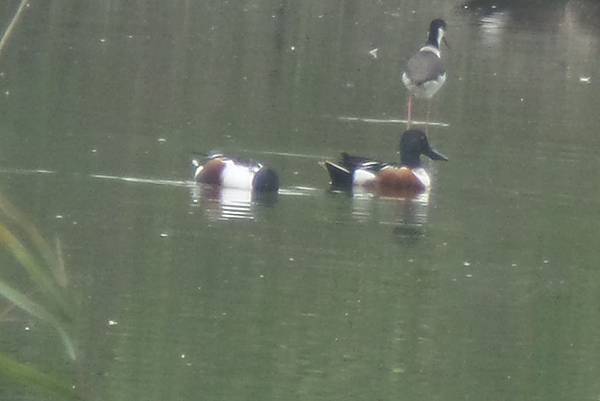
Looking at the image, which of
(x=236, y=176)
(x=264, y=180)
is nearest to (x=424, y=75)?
(x=236, y=176)

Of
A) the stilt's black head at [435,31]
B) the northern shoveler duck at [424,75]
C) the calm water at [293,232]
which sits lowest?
the calm water at [293,232]

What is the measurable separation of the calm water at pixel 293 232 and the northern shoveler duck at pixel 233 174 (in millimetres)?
151

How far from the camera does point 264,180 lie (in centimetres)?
1161

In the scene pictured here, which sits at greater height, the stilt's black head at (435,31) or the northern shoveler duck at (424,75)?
the stilt's black head at (435,31)

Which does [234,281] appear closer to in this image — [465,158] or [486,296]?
[486,296]

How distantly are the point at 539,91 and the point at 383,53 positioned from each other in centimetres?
426

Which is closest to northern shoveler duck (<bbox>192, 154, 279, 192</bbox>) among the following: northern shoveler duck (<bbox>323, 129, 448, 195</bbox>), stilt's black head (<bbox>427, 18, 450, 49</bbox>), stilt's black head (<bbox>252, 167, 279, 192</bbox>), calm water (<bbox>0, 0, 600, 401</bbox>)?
stilt's black head (<bbox>252, 167, 279, 192</bbox>)

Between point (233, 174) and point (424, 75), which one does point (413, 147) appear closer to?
point (233, 174)

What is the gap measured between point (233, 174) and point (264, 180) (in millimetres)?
379

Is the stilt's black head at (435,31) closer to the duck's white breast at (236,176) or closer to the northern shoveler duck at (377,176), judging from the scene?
the northern shoveler duck at (377,176)

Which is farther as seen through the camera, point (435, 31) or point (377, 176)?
point (435, 31)

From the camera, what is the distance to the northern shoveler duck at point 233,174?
38.2ft

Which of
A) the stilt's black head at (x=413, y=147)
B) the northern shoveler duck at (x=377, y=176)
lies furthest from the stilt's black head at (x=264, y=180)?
the stilt's black head at (x=413, y=147)

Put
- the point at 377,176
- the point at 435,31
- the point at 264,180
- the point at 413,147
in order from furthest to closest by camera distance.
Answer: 1. the point at 435,31
2. the point at 413,147
3. the point at 377,176
4. the point at 264,180
